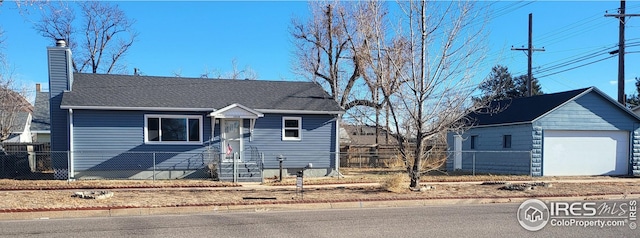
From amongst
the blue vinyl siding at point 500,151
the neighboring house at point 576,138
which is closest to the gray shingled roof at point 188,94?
the blue vinyl siding at point 500,151

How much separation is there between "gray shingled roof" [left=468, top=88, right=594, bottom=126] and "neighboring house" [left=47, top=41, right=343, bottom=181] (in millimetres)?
Result: 7220

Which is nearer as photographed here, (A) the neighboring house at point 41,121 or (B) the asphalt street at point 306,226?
(B) the asphalt street at point 306,226

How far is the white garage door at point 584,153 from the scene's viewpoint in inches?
744

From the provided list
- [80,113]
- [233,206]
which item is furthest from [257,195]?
[80,113]

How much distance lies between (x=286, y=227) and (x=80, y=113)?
11.7 meters

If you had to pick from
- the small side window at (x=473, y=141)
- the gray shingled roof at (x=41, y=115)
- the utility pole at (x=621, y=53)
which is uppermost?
the utility pole at (x=621, y=53)

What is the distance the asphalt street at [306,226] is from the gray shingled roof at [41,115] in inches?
979

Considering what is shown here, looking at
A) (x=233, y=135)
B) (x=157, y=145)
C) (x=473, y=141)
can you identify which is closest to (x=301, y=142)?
(x=233, y=135)

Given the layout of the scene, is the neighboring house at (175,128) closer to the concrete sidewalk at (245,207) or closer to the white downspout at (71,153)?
the white downspout at (71,153)

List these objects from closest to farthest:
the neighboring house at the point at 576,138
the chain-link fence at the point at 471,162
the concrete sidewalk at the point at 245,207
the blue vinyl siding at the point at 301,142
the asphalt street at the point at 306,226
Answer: the asphalt street at the point at 306,226 → the concrete sidewalk at the point at 245,207 → the blue vinyl siding at the point at 301,142 → the neighboring house at the point at 576,138 → the chain-link fence at the point at 471,162

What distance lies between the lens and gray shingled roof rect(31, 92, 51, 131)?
29781 mm

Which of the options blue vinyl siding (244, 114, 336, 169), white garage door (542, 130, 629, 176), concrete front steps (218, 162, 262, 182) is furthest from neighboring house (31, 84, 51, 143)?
white garage door (542, 130, 629, 176)

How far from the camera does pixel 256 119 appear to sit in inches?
695

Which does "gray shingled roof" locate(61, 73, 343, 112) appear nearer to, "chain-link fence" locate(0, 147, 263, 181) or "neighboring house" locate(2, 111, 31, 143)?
"chain-link fence" locate(0, 147, 263, 181)
